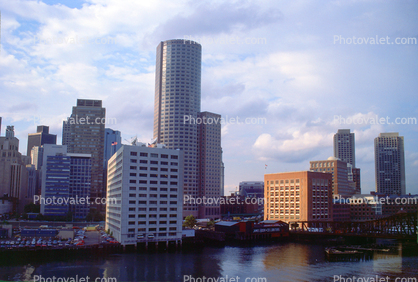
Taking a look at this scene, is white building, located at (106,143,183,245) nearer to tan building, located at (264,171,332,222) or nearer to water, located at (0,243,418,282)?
water, located at (0,243,418,282)

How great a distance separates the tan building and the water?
229 ft

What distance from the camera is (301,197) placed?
18700cm

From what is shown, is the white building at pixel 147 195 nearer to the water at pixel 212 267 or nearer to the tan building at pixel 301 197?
the water at pixel 212 267

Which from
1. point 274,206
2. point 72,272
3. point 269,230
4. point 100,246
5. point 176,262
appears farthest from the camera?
point 274,206

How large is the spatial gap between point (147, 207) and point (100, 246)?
19011mm

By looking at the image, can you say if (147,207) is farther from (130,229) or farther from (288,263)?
(288,263)

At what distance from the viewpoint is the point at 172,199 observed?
126 m

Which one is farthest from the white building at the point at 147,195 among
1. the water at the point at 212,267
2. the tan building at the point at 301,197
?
the tan building at the point at 301,197

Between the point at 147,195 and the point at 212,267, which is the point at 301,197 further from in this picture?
the point at 212,267

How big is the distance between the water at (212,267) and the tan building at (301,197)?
69.8m

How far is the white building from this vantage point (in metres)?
117

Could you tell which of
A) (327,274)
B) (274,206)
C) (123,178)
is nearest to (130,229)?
(123,178)

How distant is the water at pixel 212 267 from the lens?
8169 centimetres

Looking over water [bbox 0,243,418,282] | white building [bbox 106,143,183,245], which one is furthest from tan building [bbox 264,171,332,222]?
white building [bbox 106,143,183,245]
